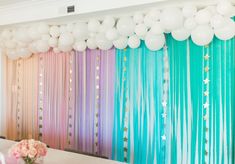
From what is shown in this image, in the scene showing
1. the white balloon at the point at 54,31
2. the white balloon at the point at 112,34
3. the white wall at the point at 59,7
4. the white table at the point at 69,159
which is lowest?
the white table at the point at 69,159

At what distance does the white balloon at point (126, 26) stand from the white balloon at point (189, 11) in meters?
0.58

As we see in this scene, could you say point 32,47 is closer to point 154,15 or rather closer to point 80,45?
point 80,45

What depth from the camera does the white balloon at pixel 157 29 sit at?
2643 millimetres

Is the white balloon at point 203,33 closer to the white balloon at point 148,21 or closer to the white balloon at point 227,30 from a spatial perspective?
the white balloon at point 227,30

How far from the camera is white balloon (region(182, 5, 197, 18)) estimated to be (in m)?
2.48

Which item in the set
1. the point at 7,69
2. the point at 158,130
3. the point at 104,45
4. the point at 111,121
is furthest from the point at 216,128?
the point at 7,69

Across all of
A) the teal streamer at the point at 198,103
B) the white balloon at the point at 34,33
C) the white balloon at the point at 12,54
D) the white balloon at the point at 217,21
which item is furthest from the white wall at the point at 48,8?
the teal streamer at the point at 198,103

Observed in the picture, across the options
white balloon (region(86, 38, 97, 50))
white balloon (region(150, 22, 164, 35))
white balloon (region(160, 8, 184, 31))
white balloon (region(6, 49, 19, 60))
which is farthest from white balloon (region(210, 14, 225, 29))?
white balloon (region(6, 49, 19, 60))

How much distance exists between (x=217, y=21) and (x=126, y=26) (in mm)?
925

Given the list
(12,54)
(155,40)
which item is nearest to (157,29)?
(155,40)

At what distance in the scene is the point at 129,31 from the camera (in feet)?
9.34

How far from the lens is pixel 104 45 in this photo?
10.3 feet

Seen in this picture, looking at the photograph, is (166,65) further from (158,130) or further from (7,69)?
(7,69)

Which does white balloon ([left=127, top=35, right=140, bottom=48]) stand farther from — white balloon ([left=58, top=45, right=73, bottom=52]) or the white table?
the white table
